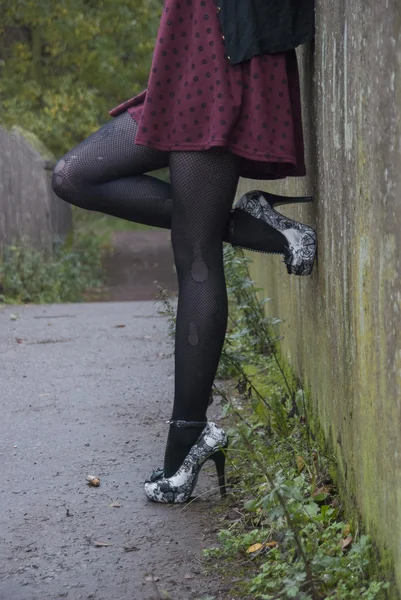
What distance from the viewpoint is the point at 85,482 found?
325 cm

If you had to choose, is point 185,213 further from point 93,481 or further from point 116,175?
point 93,481

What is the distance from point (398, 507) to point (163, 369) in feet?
11.7

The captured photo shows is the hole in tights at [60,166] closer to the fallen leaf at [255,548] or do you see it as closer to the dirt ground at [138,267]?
the fallen leaf at [255,548]

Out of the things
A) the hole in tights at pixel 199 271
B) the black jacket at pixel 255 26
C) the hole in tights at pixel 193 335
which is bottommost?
the hole in tights at pixel 193 335

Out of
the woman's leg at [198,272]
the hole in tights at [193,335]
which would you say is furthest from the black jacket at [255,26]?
the hole in tights at [193,335]

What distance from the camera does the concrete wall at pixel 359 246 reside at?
1.91m

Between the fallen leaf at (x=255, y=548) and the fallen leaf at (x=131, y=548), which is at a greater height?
the fallen leaf at (x=255, y=548)

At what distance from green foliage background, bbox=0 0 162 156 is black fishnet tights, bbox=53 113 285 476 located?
12.7 metres

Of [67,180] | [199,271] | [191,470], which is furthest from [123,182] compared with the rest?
[191,470]

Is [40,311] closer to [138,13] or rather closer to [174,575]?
[174,575]

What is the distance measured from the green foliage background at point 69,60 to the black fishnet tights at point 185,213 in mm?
12742

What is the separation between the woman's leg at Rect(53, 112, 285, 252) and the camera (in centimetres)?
293

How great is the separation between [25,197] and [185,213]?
9620 mm

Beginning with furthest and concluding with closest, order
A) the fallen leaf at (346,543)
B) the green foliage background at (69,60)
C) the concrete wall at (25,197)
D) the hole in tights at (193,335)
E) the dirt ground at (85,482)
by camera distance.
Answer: the green foliage background at (69,60) → the concrete wall at (25,197) → the hole in tights at (193,335) → the dirt ground at (85,482) → the fallen leaf at (346,543)
